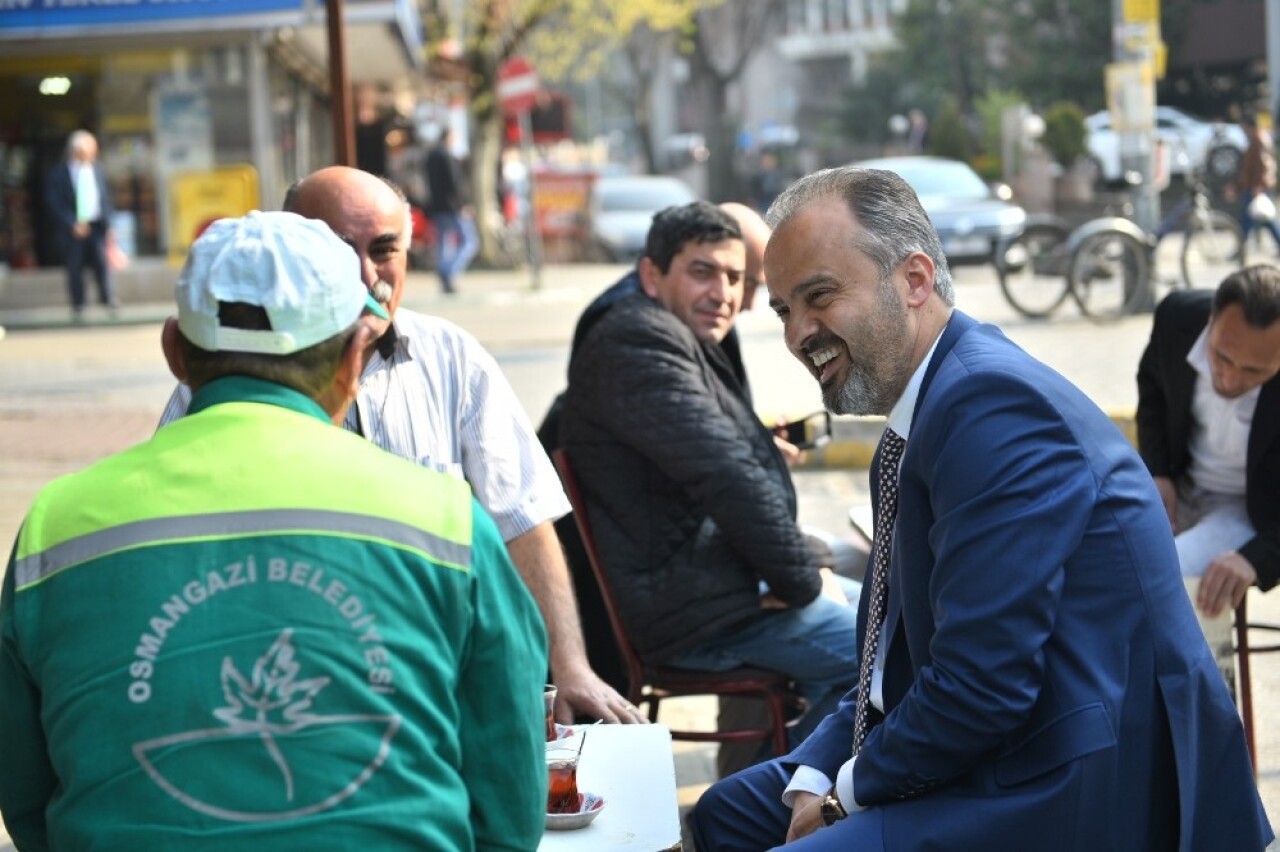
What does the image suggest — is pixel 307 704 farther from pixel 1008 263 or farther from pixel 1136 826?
pixel 1008 263

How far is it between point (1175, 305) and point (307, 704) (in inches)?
Answer: 144

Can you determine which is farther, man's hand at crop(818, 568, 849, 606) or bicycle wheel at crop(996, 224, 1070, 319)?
bicycle wheel at crop(996, 224, 1070, 319)

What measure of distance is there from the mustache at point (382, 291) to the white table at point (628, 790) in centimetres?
113

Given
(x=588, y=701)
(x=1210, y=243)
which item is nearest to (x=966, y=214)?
(x=1210, y=243)

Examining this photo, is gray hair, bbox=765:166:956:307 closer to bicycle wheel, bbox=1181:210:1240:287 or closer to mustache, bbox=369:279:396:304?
mustache, bbox=369:279:396:304

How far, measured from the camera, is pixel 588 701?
12.0 ft

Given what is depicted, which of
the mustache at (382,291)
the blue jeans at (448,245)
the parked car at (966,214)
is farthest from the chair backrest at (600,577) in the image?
the blue jeans at (448,245)

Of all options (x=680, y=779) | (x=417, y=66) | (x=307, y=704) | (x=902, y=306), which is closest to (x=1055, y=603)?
(x=902, y=306)

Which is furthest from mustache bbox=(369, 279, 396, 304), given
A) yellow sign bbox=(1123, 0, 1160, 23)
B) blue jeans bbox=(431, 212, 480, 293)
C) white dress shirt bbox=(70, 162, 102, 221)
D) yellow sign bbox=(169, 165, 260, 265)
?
yellow sign bbox=(169, 165, 260, 265)

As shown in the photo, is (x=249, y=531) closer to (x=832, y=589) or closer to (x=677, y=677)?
(x=677, y=677)

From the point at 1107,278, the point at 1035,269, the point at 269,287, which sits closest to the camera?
the point at 269,287

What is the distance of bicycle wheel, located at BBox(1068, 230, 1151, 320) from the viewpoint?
15.9 metres

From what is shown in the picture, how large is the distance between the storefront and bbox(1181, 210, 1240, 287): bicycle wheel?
10.8m

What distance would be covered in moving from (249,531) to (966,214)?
20977 mm
